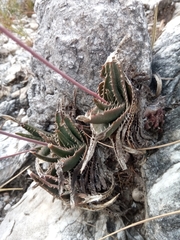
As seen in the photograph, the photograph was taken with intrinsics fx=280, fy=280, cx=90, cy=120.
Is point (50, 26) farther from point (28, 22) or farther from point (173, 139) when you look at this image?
point (28, 22)

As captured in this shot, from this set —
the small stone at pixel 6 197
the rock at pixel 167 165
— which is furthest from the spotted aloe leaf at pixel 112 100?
the small stone at pixel 6 197

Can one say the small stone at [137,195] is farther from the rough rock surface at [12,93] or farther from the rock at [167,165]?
the rough rock surface at [12,93]

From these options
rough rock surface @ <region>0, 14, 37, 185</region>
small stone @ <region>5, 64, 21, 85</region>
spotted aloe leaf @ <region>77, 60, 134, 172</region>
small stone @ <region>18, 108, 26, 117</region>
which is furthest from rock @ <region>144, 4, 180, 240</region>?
small stone @ <region>5, 64, 21, 85</region>

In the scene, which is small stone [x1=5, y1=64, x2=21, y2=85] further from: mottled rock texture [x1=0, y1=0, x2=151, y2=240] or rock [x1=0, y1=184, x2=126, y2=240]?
rock [x1=0, y1=184, x2=126, y2=240]

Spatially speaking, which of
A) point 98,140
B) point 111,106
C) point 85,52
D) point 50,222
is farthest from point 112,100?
point 50,222

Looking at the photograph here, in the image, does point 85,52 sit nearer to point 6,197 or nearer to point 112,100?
point 112,100

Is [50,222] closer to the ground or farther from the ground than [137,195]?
farther from the ground
